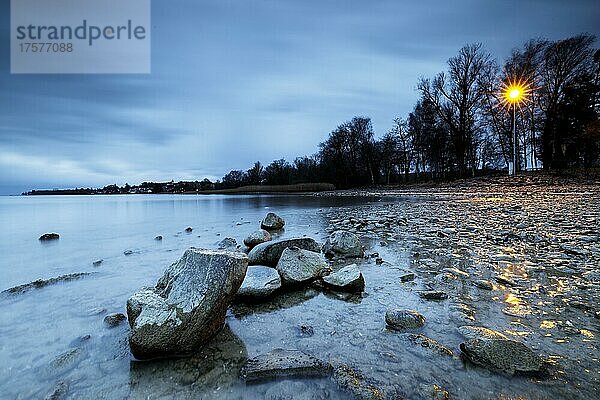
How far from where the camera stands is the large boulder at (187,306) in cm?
217

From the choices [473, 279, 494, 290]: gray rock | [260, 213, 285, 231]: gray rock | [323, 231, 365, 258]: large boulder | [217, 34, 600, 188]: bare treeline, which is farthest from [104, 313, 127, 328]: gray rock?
[217, 34, 600, 188]: bare treeline

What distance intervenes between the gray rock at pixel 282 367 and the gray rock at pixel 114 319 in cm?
153

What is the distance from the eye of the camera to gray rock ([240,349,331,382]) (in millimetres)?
1934

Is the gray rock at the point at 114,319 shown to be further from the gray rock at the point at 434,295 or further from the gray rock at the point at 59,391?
the gray rock at the point at 434,295

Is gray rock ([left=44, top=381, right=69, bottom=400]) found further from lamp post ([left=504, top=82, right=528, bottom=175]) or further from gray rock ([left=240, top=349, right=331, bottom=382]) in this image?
lamp post ([left=504, top=82, right=528, bottom=175])

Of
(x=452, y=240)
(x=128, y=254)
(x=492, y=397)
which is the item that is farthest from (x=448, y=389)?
(x=128, y=254)

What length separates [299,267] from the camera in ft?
12.1

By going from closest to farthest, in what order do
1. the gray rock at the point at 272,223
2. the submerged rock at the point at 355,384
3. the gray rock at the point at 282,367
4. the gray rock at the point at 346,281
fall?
1. the submerged rock at the point at 355,384
2. the gray rock at the point at 282,367
3. the gray rock at the point at 346,281
4. the gray rock at the point at 272,223

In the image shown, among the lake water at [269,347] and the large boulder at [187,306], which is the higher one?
the large boulder at [187,306]

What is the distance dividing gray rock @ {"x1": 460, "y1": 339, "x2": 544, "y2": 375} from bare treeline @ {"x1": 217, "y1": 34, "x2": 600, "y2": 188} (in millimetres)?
26210

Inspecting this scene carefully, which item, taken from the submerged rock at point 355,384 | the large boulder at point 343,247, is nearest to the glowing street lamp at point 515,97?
the large boulder at point 343,247

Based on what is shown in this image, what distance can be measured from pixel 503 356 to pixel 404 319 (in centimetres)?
77

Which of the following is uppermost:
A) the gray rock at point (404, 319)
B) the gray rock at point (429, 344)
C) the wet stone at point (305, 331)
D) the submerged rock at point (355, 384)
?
the gray rock at point (404, 319)

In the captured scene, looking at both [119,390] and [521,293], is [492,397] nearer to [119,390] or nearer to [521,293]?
[521,293]
